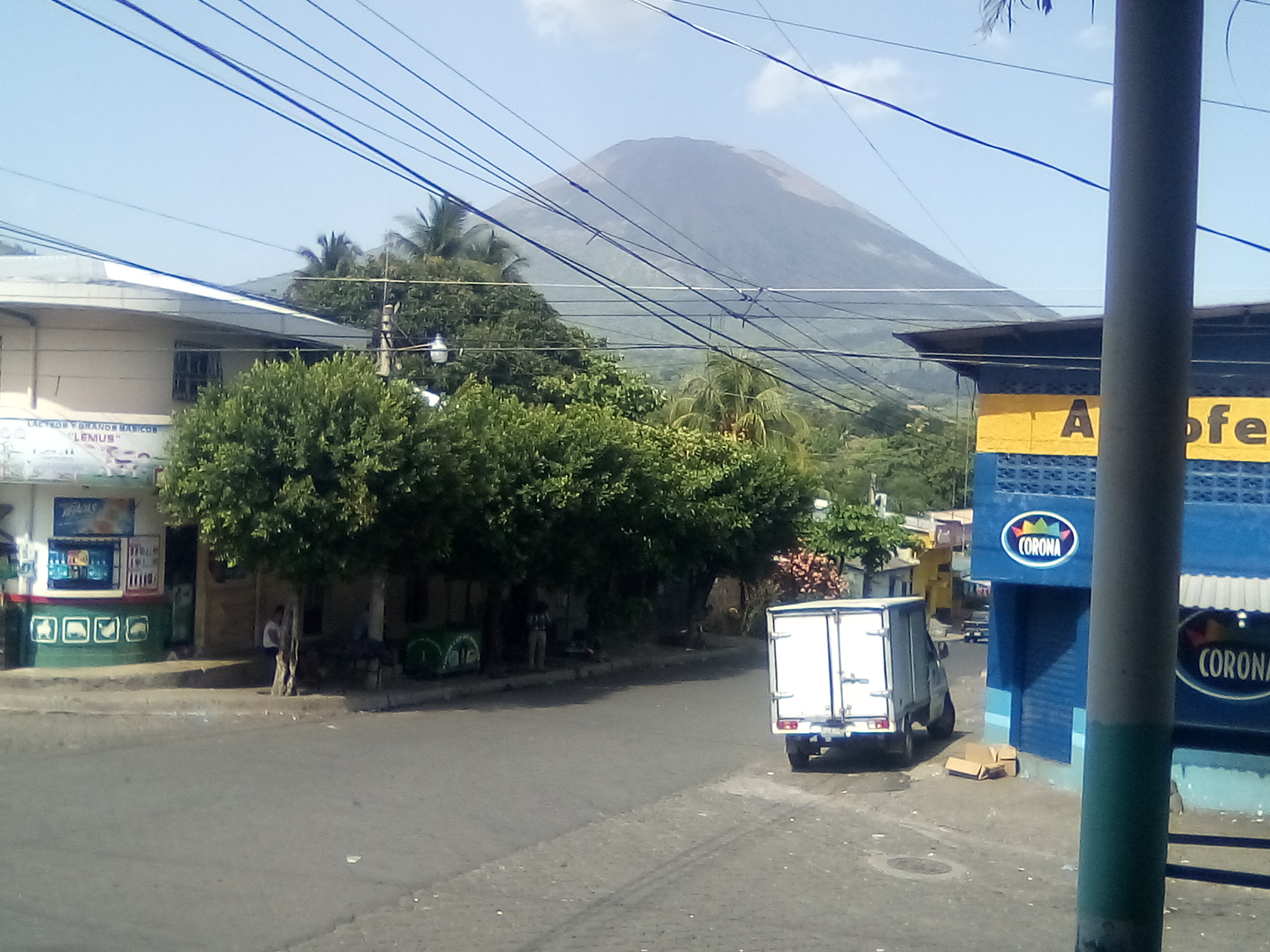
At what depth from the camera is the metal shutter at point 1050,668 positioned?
13820 millimetres

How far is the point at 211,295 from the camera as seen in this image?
22.5 metres

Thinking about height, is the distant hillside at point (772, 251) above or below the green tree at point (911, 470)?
above

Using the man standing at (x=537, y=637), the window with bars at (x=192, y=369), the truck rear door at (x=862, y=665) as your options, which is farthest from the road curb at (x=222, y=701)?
the truck rear door at (x=862, y=665)

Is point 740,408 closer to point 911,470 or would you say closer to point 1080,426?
point 1080,426

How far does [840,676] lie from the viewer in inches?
617

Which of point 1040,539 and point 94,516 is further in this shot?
point 94,516

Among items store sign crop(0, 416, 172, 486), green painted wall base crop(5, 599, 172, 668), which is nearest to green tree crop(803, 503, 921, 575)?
green painted wall base crop(5, 599, 172, 668)

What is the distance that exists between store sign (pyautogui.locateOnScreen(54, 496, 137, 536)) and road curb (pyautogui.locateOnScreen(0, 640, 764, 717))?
2743 millimetres

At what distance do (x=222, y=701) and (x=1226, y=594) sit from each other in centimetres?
1375

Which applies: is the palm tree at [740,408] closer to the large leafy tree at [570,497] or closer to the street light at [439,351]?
the large leafy tree at [570,497]

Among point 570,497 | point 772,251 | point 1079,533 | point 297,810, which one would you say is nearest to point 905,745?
point 1079,533

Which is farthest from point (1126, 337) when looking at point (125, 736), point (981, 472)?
point (125, 736)

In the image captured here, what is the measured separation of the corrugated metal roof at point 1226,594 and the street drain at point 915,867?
3243 millimetres

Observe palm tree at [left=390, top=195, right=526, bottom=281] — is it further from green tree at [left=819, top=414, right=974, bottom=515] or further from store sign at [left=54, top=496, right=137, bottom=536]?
store sign at [left=54, top=496, right=137, bottom=536]
